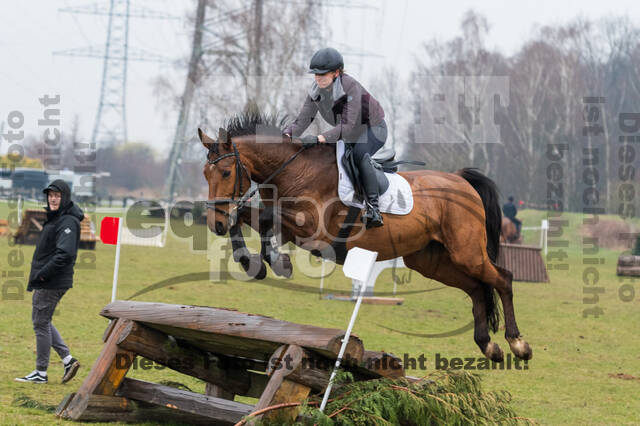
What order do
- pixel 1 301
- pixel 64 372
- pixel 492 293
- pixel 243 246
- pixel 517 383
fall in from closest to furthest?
pixel 243 246 < pixel 492 293 < pixel 64 372 < pixel 517 383 < pixel 1 301

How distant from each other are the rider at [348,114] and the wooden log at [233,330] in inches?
41.2

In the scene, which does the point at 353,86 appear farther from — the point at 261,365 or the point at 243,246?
the point at 261,365

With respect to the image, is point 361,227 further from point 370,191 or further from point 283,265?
point 283,265

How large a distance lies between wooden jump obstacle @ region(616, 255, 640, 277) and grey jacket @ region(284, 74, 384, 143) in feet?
48.7

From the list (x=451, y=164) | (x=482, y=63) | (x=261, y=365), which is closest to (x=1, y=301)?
(x=261, y=365)

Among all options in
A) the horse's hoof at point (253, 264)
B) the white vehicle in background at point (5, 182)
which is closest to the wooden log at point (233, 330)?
the horse's hoof at point (253, 264)

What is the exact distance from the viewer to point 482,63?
111 ft

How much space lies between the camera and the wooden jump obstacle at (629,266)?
17.2 m

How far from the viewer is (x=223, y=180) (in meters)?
4.15

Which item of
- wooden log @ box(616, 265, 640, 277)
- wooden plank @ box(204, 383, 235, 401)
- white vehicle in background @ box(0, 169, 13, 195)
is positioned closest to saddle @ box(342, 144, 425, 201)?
wooden plank @ box(204, 383, 235, 401)

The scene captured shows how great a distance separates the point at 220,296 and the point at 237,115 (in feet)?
22.5

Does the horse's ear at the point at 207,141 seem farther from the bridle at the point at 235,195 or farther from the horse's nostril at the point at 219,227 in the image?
the horse's nostril at the point at 219,227

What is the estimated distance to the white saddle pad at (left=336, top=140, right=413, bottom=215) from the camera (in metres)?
4.43

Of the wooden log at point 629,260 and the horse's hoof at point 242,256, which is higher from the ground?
the horse's hoof at point 242,256
